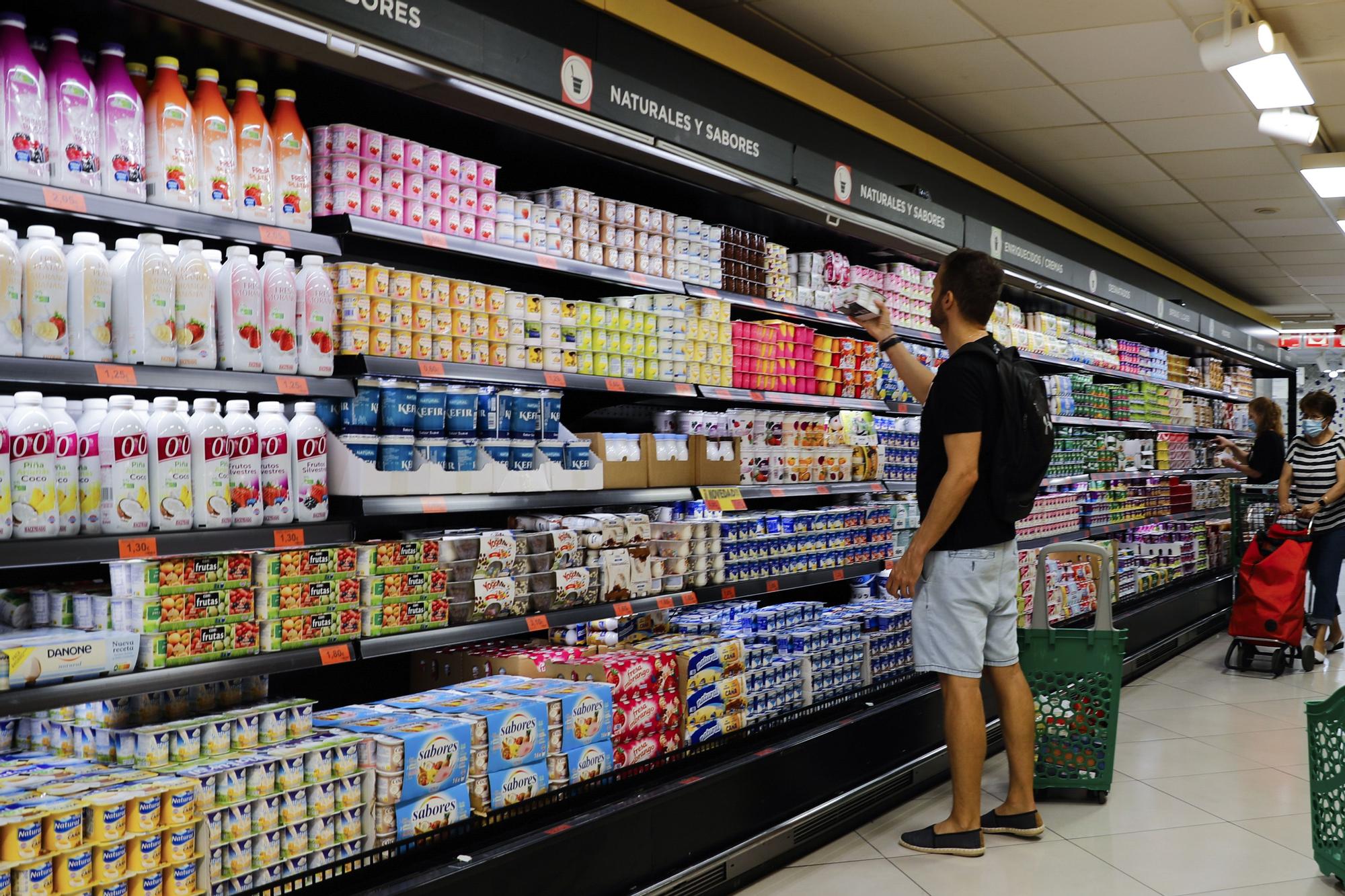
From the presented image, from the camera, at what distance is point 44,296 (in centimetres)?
229

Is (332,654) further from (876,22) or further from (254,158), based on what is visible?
(876,22)

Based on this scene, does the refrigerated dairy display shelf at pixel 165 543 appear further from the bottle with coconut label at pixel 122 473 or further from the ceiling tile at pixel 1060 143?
the ceiling tile at pixel 1060 143

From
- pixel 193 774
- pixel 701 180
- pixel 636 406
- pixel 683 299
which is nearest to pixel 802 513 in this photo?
pixel 636 406

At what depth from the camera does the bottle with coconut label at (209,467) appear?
8.29 feet

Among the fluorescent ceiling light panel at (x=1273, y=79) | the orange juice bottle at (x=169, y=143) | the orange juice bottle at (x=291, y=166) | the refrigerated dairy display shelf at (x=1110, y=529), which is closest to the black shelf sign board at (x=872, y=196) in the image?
the fluorescent ceiling light panel at (x=1273, y=79)

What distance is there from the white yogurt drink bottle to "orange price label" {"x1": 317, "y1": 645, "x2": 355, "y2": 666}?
677 millimetres

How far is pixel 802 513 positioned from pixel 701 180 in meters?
1.44

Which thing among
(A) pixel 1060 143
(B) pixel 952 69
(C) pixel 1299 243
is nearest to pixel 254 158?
(B) pixel 952 69

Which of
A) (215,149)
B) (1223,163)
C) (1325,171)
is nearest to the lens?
(215,149)

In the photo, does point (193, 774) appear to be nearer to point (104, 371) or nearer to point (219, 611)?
point (219, 611)

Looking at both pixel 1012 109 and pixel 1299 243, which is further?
pixel 1299 243

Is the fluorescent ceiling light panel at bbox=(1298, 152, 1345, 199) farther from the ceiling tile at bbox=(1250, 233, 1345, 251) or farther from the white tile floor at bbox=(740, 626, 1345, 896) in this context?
the white tile floor at bbox=(740, 626, 1345, 896)

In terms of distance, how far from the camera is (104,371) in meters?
2.35

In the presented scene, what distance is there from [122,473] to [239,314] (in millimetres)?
458
